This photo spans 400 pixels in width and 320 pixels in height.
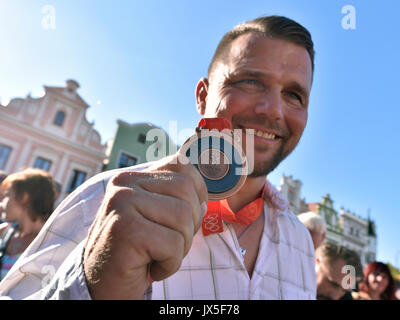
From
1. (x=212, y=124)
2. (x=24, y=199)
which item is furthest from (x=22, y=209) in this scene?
(x=212, y=124)

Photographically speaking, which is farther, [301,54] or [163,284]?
[301,54]

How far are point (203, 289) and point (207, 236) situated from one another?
220 millimetres

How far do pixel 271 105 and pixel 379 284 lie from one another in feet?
11.6

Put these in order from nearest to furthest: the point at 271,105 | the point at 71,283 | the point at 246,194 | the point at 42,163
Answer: the point at 71,283 → the point at 271,105 → the point at 246,194 → the point at 42,163

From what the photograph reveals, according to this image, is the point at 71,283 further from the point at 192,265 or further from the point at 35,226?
the point at 35,226

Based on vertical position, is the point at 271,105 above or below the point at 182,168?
above

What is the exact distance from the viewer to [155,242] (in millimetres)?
552

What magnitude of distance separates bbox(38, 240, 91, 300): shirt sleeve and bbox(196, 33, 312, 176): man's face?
937 mm

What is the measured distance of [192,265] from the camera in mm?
1148

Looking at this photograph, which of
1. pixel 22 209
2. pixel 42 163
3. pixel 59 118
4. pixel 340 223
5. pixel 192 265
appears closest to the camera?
pixel 192 265

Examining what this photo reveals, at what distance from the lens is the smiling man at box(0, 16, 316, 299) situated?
22.0 inches

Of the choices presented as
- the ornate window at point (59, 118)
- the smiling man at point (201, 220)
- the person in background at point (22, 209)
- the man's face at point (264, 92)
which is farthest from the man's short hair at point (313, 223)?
the ornate window at point (59, 118)
